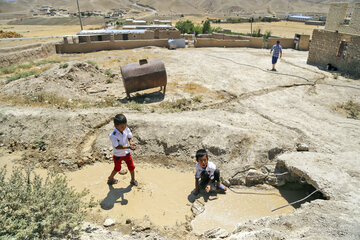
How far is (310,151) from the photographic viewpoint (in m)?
5.83

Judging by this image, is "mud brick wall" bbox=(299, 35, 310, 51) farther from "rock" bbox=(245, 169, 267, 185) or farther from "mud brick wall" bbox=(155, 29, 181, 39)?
"rock" bbox=(245, 169, 267, 185)

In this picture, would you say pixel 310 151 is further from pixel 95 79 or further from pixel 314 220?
pixel 95 79

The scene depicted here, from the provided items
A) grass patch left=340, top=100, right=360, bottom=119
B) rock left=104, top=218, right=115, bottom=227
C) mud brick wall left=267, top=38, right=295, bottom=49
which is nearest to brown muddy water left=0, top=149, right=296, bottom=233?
rock left=104, top=218, right=115, bottom=227

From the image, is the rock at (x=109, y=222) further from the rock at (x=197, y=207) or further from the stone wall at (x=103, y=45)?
the stone wall at (x=103, y=45)

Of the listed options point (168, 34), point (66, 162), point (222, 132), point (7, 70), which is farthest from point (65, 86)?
point (168, 34)

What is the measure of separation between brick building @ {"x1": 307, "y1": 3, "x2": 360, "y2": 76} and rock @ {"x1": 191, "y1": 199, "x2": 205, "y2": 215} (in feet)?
37.6

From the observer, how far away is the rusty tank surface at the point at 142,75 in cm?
915

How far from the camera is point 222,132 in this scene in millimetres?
6363

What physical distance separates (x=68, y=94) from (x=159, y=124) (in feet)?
14.8

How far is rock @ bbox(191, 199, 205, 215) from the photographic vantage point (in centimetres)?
466

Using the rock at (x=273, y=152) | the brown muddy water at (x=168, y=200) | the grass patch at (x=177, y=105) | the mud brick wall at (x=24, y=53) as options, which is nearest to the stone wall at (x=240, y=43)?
the mud brick wall at (x=24, y=53)

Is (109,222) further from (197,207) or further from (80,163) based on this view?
(80,163)

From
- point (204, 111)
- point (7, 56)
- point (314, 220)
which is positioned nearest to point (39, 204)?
point (314, 220)

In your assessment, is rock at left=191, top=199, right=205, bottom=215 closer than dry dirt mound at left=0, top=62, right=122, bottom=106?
Yes
